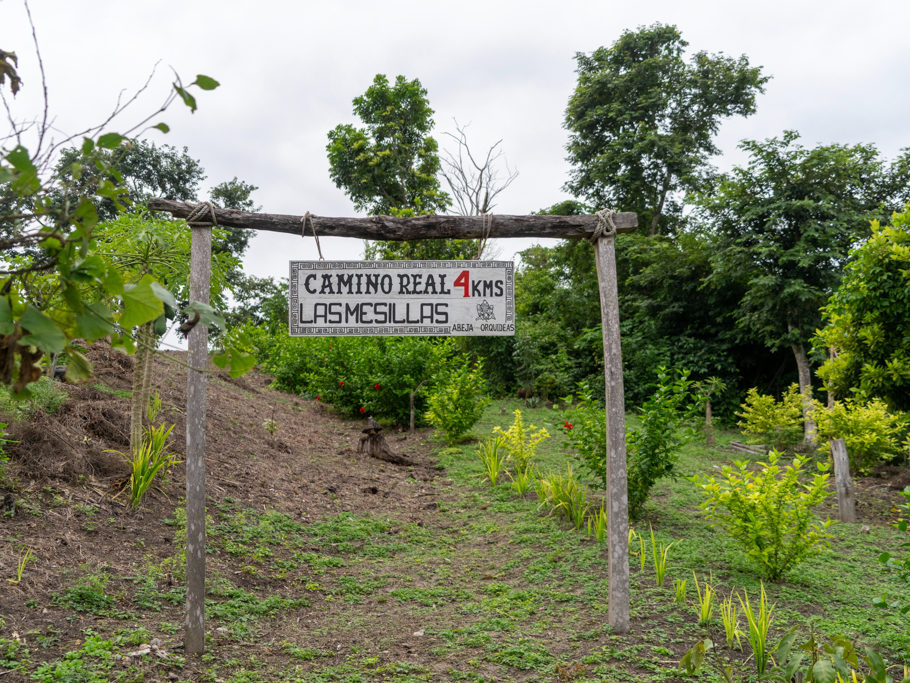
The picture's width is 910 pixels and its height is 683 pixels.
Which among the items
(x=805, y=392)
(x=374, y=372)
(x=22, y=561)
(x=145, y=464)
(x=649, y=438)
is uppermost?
(x=374, y=372)

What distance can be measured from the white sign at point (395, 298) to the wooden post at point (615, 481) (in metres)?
0.56

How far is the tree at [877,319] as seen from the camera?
6234 millimetres

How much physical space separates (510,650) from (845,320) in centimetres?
557

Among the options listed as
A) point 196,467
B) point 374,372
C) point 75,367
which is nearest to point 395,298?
point 196,467

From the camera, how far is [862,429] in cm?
697

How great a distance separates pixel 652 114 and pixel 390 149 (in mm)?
7930

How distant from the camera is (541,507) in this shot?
19.0ft

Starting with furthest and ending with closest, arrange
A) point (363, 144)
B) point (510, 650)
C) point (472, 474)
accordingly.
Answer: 1. point (363, 144)
2. point (472, 474)
3. point (510, 650)

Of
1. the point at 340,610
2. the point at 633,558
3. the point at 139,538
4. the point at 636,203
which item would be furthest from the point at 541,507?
the point at 636,203

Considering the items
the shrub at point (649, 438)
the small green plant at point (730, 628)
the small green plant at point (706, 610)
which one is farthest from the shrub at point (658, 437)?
the small green plant at point (730, 628)

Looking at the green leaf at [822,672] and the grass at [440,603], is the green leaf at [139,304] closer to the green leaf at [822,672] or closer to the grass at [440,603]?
the green leaf at [822,672]

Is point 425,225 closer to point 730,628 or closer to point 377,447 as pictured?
point 730,628

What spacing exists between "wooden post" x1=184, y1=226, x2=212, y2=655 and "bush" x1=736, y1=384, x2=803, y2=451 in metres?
8.79

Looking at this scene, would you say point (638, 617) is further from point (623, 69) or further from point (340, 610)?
point (623, 69)
